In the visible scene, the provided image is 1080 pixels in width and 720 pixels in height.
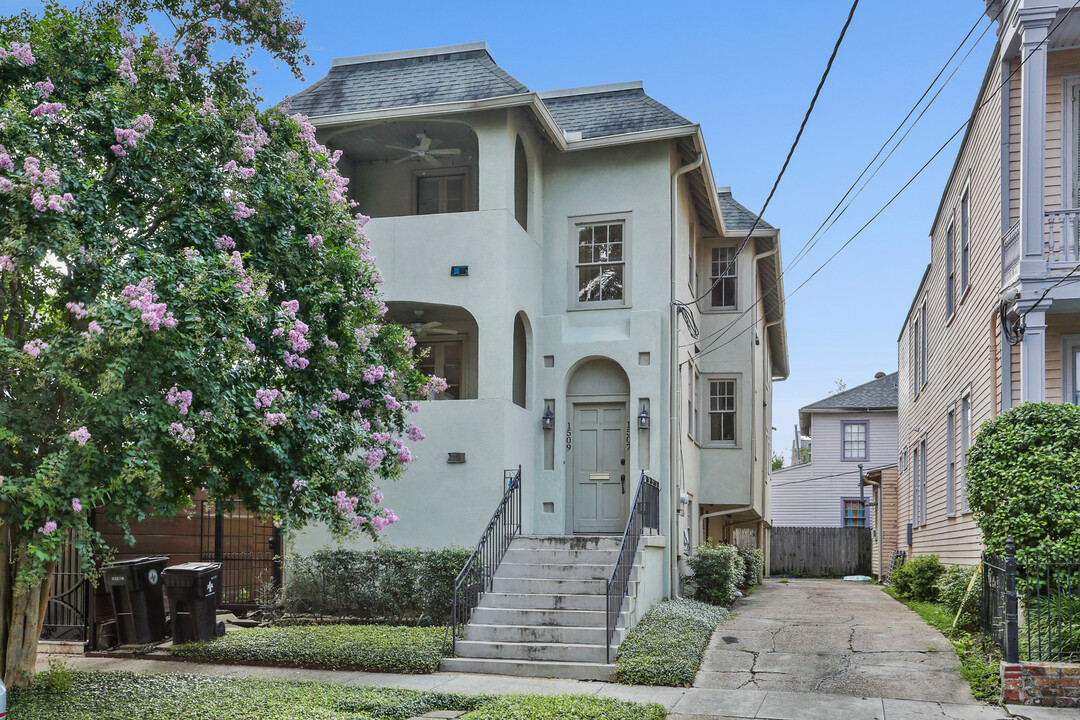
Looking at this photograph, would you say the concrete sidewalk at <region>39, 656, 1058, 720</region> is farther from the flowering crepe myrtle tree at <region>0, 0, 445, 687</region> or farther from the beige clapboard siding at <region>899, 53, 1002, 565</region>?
the beige clapboard siding at <region>899, 53, 1002, 565</region>

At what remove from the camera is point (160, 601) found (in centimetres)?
1174

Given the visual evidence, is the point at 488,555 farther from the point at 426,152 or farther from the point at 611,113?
the point at 611,113

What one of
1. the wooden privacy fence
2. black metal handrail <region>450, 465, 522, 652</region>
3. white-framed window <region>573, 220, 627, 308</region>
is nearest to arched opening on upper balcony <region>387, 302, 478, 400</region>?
white-framed window <region>573, 220, 627, 308</region>

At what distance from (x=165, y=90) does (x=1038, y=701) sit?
955 centimetres

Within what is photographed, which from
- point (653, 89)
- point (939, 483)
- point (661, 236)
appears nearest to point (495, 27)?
point (653, 89)

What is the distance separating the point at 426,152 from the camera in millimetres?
15812

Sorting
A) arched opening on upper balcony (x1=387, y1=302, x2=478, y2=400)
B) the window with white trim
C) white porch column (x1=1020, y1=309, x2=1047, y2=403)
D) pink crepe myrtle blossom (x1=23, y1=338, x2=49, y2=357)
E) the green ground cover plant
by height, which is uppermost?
the window with white trim

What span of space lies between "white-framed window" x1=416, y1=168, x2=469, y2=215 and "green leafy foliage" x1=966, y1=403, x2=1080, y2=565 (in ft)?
30.2

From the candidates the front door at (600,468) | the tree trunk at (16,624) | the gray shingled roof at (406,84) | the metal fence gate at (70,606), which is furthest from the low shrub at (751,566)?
the tree trunk at (16,624)

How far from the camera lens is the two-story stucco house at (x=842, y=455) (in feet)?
114

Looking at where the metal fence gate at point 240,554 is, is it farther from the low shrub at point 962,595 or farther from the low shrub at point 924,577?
the low shrub at point 924,577

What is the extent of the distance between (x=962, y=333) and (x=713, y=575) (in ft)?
17.2

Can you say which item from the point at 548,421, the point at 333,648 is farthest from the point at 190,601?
the point at 548,421

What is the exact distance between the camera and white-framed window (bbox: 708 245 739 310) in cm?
1945
